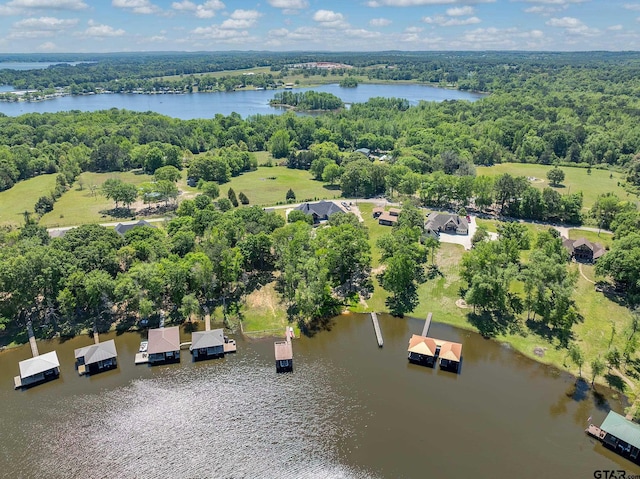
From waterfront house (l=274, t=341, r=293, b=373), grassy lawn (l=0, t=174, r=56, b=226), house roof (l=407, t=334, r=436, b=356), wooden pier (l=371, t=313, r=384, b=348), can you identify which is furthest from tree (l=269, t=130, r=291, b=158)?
house roof (l=407, t=334, r=436, b=356)

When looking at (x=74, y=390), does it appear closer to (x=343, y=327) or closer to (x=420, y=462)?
(x=343, y=327)

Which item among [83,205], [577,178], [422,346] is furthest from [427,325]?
[577,178]

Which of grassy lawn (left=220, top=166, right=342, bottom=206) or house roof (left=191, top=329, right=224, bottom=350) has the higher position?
grassy lawn (left=220, top=166, right=342, bottom=206)

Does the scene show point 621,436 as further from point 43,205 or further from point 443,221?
point 43,205

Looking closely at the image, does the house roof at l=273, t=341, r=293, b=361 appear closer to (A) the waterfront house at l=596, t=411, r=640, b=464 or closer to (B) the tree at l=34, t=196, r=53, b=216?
(A) the waterfront house at l=596, t=411, r=640, b=464

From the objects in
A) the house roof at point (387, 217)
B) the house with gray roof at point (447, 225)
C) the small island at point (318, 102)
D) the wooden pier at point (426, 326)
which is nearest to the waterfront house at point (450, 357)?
the wooden pier at point (426, 326)
